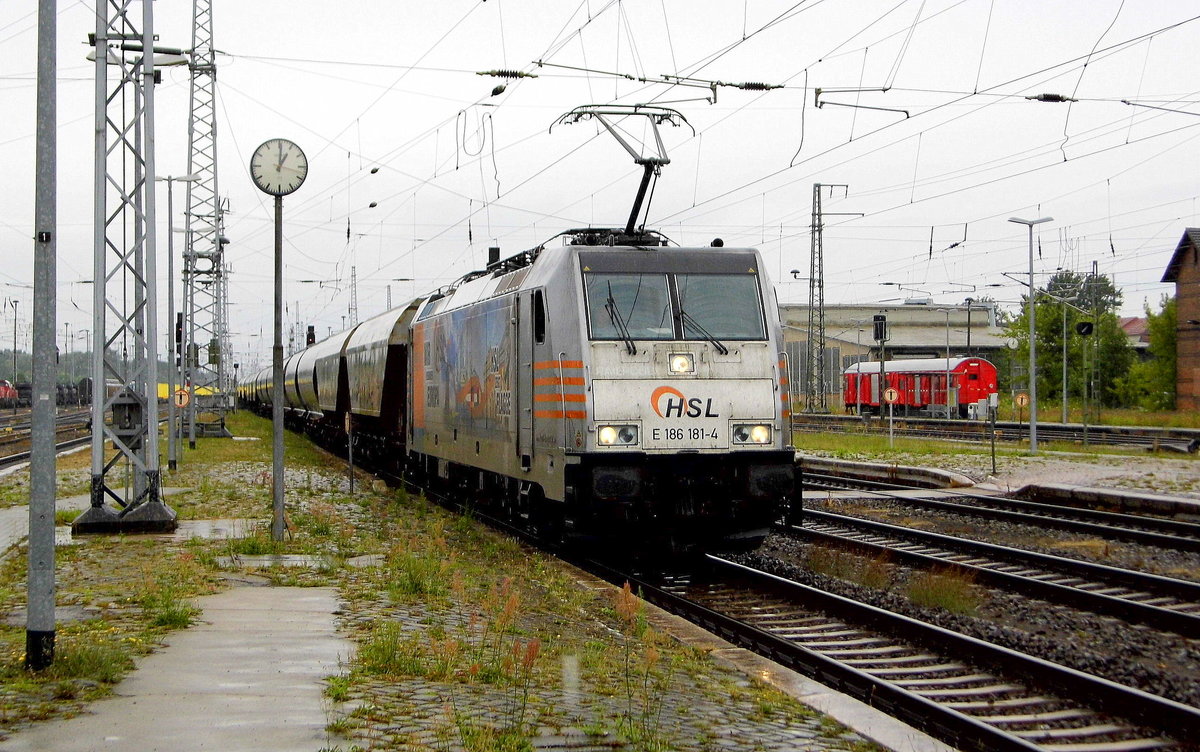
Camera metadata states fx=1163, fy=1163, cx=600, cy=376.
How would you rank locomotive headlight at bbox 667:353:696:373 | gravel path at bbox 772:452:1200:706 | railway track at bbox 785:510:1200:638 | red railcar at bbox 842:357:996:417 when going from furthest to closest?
red railcar at bbox 842:357:996:417
locomotive headlight at bbox 667:353:696:373
railway track at bbox 785:510:1200:638
gravel path at bbox 772:452:1200:706

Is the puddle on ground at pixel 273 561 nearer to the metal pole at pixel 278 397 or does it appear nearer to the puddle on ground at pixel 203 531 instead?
the metal pole at pixel 278 397

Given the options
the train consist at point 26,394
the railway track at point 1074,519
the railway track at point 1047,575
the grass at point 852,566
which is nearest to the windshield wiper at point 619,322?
the grass at point 852,566

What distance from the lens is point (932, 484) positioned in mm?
23797

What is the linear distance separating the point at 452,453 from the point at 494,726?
12.0 meters

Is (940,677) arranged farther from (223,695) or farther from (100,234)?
(100,234)

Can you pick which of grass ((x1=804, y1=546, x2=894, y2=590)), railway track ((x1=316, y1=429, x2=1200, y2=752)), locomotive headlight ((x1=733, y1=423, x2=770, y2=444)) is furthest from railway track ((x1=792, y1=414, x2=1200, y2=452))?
railway track ((x1=316, y1=429, x2=1200, y2=752))

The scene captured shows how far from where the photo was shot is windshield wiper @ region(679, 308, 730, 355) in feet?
41.2

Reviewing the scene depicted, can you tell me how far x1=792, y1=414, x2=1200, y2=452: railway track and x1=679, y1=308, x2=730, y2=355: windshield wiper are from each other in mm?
23595

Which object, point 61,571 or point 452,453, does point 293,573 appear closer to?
point 61,571

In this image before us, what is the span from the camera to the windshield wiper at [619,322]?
12281 mm

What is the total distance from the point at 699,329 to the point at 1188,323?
51.0m

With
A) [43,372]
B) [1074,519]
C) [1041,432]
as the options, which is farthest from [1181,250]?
[43,372]

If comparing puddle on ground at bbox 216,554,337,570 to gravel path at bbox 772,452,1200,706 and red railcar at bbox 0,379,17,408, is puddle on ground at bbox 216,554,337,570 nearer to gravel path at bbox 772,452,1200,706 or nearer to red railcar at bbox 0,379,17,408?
gravel path at bbox 772,452,1200,706

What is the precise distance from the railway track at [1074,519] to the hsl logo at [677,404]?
6.76 m
